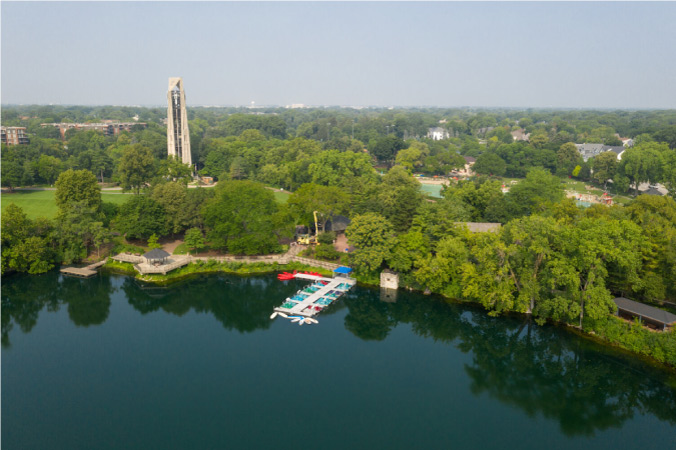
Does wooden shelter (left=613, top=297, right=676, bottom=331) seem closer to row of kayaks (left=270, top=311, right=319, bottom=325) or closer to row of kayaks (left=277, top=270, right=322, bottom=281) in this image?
row of kayaks (left=270, top=311, right=319, bottom=325)

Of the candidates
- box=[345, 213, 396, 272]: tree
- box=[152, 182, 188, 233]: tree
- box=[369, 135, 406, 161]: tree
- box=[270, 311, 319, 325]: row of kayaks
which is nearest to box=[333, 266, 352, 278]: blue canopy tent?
box=[345, 213, 396, 272]: tree

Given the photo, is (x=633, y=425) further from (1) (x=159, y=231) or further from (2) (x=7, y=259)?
(2) (x=7, y=259)

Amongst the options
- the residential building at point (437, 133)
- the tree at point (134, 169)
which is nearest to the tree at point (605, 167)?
the tree at point (134, 169)

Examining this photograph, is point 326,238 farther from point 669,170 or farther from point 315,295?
point 669,170

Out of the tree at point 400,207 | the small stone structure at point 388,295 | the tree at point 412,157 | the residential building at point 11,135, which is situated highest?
the residential building at point 11,135

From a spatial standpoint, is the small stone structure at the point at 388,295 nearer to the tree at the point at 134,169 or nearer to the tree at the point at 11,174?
the tree at the point at 134,169

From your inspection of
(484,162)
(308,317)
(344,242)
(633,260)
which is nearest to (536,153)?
(484,162)

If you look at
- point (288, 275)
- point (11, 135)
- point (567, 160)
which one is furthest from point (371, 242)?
point (11, 135)
